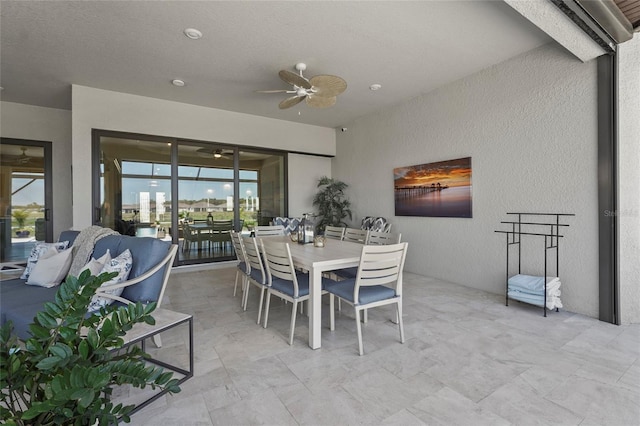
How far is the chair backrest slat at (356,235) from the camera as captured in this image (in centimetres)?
393

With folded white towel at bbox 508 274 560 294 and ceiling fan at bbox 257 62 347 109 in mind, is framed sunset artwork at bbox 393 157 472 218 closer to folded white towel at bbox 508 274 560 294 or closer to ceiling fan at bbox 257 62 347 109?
folded white towel at bbox 508 274 560 294

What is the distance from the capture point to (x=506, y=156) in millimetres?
3766

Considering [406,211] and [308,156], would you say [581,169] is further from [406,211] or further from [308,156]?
[308,156]

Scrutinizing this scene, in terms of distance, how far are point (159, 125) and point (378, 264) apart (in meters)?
4.57

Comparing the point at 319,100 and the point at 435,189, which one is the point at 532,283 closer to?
the point at 435,189

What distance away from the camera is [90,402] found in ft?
2.44

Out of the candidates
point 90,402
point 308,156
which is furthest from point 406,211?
point 90,402

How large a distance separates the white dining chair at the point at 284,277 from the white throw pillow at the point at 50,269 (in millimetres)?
1852

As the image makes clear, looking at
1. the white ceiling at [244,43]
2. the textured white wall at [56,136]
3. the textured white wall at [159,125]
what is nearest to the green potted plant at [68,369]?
the white ceiling at [244,43]

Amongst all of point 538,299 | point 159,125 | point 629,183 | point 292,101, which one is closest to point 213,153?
→ point 159,125

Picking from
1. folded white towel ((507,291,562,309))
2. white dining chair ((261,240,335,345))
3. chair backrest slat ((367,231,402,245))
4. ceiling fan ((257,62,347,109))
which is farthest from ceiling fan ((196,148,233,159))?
folded white towel ((507,291,562,309))

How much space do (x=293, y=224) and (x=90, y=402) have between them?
529 centimetres

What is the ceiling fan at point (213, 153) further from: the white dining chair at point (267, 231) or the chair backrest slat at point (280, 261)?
the chair backrest slat at point (280, 261)

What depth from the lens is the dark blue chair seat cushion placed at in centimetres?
242
